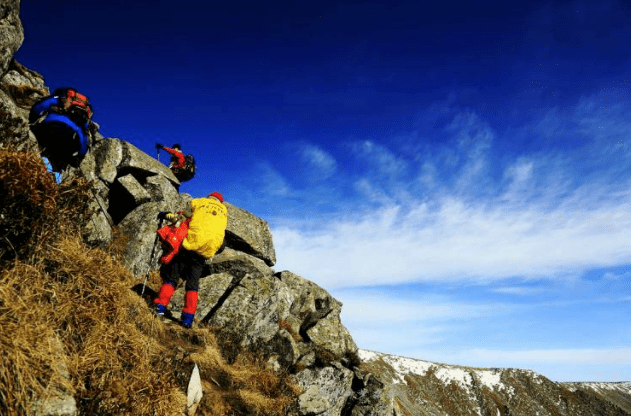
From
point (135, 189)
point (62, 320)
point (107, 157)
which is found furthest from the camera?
point (107, 157)

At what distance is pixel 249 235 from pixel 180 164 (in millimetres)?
5934

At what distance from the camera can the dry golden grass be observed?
364 centimetres

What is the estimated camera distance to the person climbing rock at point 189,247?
9414mm

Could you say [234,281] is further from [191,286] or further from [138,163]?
[138,163]

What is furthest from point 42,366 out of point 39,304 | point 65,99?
point 65,99

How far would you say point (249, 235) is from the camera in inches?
670

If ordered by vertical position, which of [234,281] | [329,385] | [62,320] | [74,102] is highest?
[74,102]

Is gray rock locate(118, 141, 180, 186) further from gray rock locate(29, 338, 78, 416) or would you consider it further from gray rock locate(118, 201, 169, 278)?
gray rock locate(29, 338, 78, 416)

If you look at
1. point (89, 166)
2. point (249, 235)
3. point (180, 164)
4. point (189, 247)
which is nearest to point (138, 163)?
point (89, 166)

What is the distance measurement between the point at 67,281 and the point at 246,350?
291 inches

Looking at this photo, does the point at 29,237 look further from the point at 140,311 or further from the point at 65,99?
the point at 65,99

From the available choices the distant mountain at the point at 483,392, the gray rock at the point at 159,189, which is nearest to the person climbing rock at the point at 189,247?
the gray rock at the point at 159,189

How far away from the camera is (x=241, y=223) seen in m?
17.2

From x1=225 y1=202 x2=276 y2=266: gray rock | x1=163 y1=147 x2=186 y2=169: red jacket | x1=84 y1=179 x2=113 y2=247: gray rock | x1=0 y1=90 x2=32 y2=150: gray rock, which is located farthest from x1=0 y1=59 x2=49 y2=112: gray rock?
x1=225 y1=202 x2=276 y2=266: gray rock
